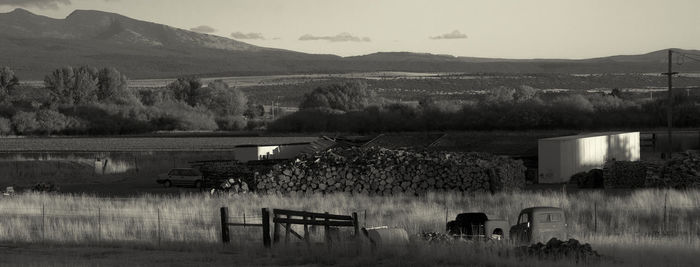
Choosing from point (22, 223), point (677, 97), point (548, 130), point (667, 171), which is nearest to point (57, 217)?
point (22, 223)

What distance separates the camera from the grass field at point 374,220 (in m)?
22.7

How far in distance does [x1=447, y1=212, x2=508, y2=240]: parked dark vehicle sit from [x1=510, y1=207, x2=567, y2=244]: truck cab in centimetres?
29

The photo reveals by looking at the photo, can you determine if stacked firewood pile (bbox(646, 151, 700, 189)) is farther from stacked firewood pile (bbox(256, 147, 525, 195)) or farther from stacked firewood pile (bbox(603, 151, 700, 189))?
stacked firewood pile (bbox(256, 147, 525, 195))

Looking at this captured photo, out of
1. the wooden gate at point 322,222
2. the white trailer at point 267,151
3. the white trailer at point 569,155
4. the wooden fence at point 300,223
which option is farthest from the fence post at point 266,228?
the white trailer at point 267,151

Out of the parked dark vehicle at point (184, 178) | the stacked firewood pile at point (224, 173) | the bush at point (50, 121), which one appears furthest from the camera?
the bush at point (50, 121)

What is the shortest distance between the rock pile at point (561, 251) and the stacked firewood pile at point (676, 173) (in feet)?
62.9

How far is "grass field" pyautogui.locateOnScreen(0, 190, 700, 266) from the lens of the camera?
2273 centimetres

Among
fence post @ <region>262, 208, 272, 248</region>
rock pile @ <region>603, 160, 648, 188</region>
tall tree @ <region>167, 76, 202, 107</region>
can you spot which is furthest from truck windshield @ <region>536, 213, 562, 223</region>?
tall tree @ <region>167, 76, 202, 107</region>

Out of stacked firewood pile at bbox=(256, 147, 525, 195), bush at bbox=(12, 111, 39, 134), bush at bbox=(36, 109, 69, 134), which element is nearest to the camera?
stacked firewood pile at bbox=(256, 147, 525, 195)

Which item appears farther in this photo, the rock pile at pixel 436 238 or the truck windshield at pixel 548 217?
the truck windshield at pixel 548 217

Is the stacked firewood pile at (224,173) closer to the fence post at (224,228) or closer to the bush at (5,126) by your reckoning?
the fence post at (224,228)

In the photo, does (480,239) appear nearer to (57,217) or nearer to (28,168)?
(57,217)

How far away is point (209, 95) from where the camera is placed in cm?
15100

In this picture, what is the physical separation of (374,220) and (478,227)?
5862 mm
